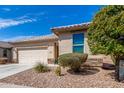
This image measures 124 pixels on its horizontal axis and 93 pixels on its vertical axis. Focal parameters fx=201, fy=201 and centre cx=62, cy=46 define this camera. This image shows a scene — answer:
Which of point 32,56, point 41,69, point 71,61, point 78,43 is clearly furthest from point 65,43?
point 32,56

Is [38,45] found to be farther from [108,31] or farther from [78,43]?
[108,31]

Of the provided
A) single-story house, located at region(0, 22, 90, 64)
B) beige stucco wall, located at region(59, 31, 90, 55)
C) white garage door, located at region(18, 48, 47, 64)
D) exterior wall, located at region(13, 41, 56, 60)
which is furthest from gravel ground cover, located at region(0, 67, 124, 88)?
white garage door, located at region(18, 48, 47, 64)

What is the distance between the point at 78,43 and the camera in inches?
645

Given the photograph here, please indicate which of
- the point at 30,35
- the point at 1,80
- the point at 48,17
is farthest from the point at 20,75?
the point at 30,35

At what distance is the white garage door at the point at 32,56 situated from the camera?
2050 cm

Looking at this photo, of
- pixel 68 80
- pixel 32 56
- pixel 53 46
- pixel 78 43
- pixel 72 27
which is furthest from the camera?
pixel 32 56

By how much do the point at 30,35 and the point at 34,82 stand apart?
15.4 metres

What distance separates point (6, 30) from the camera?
2627cm

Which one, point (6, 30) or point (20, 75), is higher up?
point (6, 30)

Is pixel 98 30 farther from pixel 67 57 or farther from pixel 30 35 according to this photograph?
pixel 30 35

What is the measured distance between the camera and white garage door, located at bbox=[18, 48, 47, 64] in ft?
67.3

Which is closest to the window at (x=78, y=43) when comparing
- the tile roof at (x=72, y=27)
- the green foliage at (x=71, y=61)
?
the tile roof at (x=72, y=27)

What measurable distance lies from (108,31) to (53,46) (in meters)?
9.96

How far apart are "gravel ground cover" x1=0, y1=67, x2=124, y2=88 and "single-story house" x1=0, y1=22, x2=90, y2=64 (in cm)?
357
